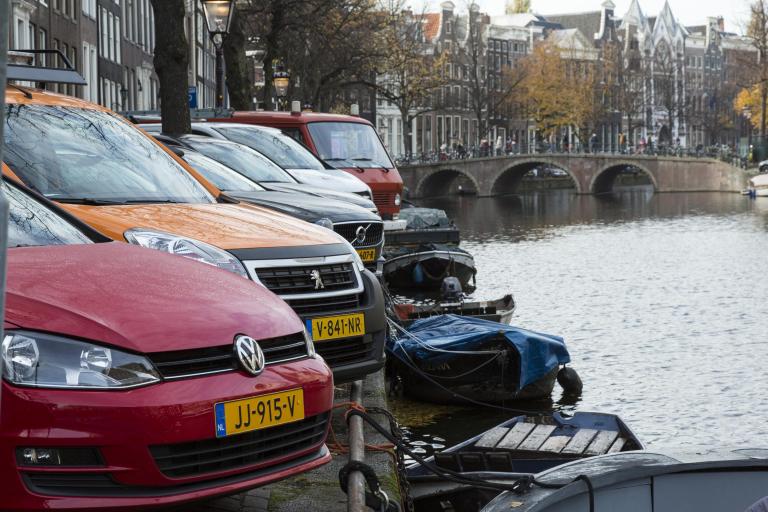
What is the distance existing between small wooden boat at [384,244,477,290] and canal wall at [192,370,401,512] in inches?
721

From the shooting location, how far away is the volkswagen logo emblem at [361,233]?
12.5m

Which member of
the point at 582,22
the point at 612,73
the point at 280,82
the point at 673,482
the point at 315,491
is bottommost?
the point at 315,491

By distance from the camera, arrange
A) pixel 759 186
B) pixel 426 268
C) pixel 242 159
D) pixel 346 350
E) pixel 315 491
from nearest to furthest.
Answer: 1. pixel 315 491
2. pixel 346 350
3. pixel 242 159
4. pixel 426 268
5. pixel 759 186

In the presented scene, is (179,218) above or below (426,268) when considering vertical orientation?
above

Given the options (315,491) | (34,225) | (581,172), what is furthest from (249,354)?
(581,172)

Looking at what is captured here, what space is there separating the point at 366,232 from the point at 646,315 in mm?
10569

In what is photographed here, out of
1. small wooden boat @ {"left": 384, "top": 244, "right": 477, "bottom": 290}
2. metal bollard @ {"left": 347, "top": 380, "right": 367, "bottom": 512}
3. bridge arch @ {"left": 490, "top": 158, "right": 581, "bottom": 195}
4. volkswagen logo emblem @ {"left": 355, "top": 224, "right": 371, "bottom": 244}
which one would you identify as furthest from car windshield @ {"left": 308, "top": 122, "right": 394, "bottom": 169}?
bridge arch @ {"left": 490, "top": 158, "right": 581, "bottom": 195}

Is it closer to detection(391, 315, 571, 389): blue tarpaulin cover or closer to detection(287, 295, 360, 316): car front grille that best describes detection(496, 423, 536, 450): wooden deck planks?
detection(287, 295, 360, 316): car front grille

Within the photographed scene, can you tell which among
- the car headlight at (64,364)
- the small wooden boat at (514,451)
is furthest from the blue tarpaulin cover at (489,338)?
the car headlight at (64,364)

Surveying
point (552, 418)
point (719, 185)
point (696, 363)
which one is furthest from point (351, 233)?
point (719, 185)

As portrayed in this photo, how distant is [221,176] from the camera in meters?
11.0

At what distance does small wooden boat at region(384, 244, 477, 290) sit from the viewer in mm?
26391

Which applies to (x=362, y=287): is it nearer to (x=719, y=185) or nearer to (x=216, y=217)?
(x=216, y=217)

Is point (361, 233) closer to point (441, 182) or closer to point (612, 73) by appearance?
point (441, 182)
